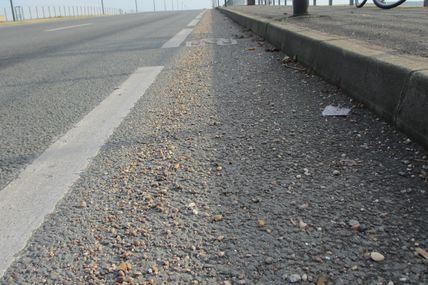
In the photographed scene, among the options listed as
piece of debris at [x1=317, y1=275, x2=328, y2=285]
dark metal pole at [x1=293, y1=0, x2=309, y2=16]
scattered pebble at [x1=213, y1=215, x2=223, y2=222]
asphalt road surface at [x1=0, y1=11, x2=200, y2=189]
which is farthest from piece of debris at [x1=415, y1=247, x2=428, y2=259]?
dark metal pole at [x1=293, y1=0, x2=309, y2=16]

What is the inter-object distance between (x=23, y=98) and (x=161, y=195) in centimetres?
257

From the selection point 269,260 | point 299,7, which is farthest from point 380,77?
point 299,7

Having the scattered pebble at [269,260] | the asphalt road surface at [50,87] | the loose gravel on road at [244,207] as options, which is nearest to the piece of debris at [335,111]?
the loose gravel on road at [244,207]

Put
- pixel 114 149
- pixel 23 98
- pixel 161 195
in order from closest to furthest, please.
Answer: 1. pixel 161 195
2. pixel 114 149
3. pixel 23 98

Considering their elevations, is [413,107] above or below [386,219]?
above

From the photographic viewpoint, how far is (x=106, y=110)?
10.6 ft

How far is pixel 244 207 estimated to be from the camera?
1744 mm

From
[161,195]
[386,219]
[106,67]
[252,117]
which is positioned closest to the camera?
[386,219]

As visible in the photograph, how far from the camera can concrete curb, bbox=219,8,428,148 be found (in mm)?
2093

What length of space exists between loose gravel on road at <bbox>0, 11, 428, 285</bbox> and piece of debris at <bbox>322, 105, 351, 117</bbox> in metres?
0.08

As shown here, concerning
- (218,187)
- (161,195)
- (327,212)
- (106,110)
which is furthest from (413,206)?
(106,110)

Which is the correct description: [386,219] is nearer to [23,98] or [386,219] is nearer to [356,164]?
[356,164]

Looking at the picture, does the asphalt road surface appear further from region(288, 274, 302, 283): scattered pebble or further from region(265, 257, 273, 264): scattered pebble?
region(288, 274, 302, 283): scattered pebble

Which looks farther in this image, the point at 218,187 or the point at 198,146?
the point at 198,146
